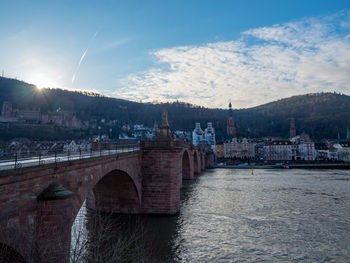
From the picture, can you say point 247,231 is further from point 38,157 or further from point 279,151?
point 279,151

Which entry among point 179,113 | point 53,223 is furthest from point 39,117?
Result: point 53,223

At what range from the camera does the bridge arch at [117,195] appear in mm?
19766

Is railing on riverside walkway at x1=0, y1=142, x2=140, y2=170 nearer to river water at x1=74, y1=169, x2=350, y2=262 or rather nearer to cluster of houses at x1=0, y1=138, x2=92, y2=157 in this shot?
cluster of houses at x1=0, y1=138, x2=92, y2=157

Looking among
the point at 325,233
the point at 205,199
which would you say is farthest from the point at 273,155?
the point at 325,233

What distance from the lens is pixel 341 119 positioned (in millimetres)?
161375

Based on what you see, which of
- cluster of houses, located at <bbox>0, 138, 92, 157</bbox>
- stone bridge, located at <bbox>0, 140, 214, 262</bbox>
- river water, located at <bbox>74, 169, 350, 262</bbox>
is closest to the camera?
stone bridge, located at <bbox>0, 140, 214, 262</bbox>

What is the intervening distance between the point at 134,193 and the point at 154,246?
5.60m

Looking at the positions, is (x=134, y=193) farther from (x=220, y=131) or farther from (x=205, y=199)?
(x=220, y=131)

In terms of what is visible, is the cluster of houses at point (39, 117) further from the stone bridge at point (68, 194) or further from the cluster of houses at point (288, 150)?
the stone bridge at point (68, 194)

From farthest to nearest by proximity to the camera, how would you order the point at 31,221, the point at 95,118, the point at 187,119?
the point at 187,119
the point at 95,118
the point at 31,221

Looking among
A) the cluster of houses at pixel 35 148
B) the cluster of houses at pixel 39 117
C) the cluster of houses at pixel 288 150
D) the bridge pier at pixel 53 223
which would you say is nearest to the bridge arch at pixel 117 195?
the cluster of houses at pixel 35 148

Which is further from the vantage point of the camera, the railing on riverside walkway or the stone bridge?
the railing on riverside walkway

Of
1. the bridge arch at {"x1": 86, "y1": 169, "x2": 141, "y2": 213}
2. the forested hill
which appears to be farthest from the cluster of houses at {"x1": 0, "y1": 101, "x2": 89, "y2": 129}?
the bridge arch at {"x1": 86, "y1": 169, "x2": 141, "y2": 213}

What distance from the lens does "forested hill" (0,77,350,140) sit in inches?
5999
